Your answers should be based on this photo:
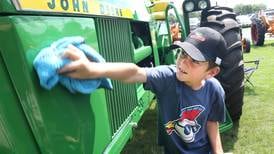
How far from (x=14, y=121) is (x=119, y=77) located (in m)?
0.60

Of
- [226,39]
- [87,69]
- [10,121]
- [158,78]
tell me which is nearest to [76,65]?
[87,69]

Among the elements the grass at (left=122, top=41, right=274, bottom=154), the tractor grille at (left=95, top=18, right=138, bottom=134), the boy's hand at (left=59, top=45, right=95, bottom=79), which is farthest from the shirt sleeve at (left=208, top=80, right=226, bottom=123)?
the grass at (left=122, top=41, right=274, bottom=154)

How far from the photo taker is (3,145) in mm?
1416

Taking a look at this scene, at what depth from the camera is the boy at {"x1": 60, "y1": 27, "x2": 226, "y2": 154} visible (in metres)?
2.23

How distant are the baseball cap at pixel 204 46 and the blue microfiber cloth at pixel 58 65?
23.1 inches

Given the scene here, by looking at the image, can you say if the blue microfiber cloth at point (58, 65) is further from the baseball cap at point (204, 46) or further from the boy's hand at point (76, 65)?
the baseball cap at point (204, 46)

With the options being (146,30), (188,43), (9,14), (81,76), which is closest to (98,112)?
(81,76)

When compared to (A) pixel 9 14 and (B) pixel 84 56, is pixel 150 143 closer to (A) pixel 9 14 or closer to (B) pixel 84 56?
(B) pixel 84 56

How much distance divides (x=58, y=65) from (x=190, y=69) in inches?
34.6

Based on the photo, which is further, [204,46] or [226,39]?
[226,39]

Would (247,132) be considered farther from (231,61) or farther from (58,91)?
(58,91)

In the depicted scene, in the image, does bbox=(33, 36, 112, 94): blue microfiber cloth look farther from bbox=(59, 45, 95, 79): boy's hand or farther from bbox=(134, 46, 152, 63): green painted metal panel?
bbox=(134, 46, 152, 63): green painted metal panel

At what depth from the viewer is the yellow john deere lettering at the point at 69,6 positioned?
1500mm

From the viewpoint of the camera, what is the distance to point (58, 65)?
1.54 metres
